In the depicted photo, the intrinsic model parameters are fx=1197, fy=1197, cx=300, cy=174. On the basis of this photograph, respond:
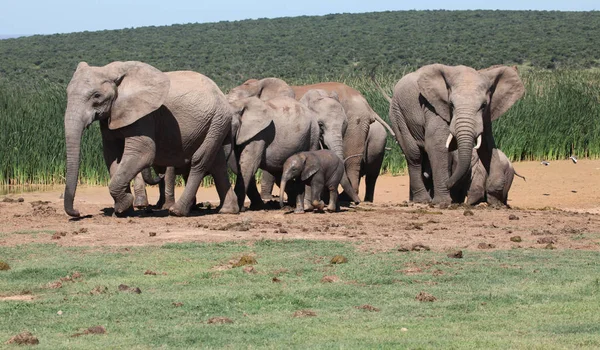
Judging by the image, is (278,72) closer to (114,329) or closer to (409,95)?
(409,95)

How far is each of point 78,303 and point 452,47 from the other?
75777mm

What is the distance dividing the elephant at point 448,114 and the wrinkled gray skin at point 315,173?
6.06ft

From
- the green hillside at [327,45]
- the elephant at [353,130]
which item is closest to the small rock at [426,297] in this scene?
the elephant at [353,130]

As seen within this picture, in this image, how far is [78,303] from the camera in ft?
29.5

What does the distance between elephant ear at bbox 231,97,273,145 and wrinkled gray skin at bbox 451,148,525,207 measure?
3.18 m

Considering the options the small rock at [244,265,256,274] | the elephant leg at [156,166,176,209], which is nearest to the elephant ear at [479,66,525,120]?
the elephant leg at [156,166,176,209]

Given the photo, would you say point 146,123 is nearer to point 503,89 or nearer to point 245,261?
point 245,261

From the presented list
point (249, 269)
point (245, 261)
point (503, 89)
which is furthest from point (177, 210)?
point (503, 89)

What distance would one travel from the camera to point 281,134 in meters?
16.8

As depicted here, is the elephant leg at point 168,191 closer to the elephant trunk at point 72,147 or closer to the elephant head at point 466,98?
the elephant trunk at point 72,147

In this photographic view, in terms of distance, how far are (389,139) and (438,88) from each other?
318 inches

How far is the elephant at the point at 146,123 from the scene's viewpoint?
14367 mm

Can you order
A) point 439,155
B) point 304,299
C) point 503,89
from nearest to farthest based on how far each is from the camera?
point 304,299 < point 439,155 < point 503,89

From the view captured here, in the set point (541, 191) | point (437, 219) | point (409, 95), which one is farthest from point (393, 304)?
point (541, 191)
